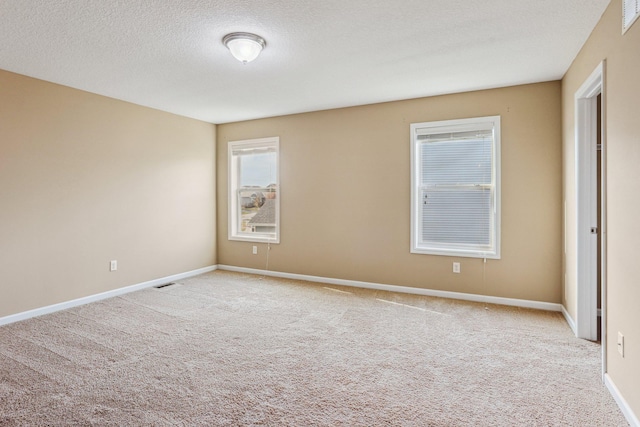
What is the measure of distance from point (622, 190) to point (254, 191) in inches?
183

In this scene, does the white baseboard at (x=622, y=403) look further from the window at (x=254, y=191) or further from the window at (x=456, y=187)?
the window at (x=254, y=191)

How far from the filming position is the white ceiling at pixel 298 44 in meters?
2.28

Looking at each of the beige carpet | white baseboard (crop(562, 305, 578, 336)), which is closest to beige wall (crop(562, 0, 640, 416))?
the beige carpet

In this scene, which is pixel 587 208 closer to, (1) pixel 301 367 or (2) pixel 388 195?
(2) pixel 388 195

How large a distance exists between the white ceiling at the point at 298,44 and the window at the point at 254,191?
4.70 ft

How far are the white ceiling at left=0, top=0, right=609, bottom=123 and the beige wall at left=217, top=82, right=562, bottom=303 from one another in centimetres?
40

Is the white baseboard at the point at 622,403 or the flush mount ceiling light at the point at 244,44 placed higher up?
the flush mount ceiling light at the point at 244,44

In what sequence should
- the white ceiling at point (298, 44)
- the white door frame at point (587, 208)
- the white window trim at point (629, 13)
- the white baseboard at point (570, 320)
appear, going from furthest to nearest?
1. the white baseboard at point (570, 320)
2. the white door frame at point (587, 208)
3. the white ceiling at point (298, 44)
4. the white window trim at point (629, 13)

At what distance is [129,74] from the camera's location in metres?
3.45

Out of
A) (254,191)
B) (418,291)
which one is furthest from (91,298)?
(418,291)

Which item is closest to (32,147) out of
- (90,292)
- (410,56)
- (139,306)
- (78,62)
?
(78,62)

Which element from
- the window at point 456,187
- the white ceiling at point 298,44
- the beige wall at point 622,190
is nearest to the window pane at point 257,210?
the white ceiling at point 298,44

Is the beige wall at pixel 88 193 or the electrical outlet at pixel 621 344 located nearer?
the electrical outlet at pixel 621 344

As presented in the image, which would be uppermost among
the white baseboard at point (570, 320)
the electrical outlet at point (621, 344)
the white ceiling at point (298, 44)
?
the white ceiling at point (298, 44)
